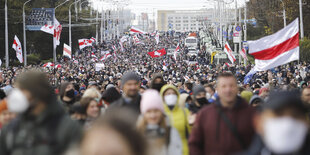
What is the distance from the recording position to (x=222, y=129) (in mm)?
4816

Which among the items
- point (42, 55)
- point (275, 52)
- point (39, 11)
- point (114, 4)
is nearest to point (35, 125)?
point (275, 52)

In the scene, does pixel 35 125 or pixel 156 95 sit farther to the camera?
pixel 156 95

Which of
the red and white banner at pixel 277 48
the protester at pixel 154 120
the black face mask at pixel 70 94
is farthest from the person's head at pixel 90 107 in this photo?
the red and white banner at pixel 277 48

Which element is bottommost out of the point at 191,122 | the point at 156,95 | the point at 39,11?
the point at 191,122

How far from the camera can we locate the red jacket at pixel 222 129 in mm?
4789

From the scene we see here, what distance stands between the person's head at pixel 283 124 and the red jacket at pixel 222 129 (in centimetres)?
→ 124

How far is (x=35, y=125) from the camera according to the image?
3979 millimetres

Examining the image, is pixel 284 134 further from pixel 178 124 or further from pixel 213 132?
pixel 178 124

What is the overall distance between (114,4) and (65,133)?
118225 millimetres

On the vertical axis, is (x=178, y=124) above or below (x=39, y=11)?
below

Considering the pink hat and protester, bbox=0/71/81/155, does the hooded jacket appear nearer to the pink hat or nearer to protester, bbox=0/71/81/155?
the pink hat

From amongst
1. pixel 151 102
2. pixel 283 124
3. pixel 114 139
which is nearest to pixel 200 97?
pixel 151 102

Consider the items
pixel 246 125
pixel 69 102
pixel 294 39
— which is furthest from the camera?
pixel 294 39

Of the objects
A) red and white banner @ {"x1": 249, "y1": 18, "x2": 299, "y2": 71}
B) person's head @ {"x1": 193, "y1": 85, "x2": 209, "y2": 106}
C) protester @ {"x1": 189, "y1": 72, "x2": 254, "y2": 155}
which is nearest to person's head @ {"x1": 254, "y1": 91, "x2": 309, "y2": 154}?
protester @ {"x1": 189, "y1": 72, "x2": 254, "y2": 155}
